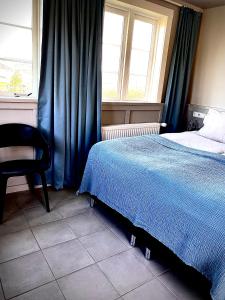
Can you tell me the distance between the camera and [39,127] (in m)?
2.55

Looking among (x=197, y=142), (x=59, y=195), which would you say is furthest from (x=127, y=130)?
(x=59, y=195)

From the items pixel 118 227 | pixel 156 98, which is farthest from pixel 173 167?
pixel 156 98

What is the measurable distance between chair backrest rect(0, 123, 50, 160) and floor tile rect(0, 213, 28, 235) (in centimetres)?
59

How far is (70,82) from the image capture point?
8.27 ft

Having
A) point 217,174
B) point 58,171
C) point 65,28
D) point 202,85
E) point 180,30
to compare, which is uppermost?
point 180,30

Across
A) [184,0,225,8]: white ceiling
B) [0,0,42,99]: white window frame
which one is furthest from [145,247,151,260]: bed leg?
[184,0,225,8]: white ceiling

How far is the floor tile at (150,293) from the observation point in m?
1.49

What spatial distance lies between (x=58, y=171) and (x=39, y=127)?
0.52 metres

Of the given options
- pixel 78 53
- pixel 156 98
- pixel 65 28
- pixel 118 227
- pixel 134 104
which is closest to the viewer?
pixel 118 227

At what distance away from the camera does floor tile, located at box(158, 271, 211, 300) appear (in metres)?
1.53

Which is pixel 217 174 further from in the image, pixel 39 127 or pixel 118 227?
pixel 39 127

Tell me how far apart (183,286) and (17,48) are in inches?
99.8

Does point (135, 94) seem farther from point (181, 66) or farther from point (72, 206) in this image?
point (72, 206)

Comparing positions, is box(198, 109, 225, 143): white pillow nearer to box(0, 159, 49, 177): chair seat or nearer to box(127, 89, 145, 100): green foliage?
box(127, 89, 145, 100): green foliage
